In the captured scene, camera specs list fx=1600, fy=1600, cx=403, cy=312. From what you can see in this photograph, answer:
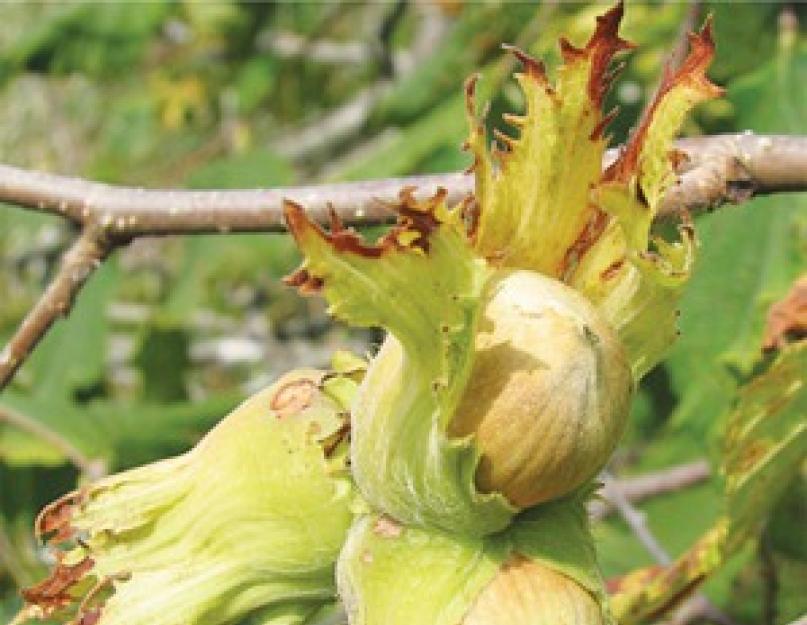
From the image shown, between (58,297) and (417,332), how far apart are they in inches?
22.6

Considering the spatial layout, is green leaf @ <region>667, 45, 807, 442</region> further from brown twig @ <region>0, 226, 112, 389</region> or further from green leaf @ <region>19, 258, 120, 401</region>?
green leaf @ <region>19, 258, 120, 401</region>

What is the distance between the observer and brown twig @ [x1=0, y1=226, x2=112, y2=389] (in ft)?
4.71

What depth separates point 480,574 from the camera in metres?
1.03

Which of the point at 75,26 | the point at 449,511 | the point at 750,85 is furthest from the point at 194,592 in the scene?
the point at 75,26

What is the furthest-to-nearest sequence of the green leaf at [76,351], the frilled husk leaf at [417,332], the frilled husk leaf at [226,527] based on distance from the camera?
the green leaf at [76,351]
the frilled husk leaf at [226,527]
the frilled husk leaf at [417,332]

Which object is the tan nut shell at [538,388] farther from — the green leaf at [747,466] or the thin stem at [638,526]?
the thin stem at [638,526]

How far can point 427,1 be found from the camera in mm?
3598

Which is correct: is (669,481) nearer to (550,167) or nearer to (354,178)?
(354,178)

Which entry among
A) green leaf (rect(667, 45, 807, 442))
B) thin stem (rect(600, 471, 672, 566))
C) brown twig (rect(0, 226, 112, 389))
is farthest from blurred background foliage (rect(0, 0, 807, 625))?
brown twig (rect(0, 226, 112, 389))

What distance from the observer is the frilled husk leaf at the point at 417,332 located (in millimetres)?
952

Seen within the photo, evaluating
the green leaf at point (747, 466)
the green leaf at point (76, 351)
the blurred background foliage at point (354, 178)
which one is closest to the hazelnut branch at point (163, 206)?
the green leaf at point (747, 466)

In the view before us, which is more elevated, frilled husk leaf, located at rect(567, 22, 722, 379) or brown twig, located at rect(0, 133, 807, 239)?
brown twig, located at rect(0, 133, 807, 239)

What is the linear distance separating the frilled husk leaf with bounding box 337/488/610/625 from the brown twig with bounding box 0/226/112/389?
0.47 meters

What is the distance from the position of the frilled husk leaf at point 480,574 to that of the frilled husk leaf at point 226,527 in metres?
0.08
